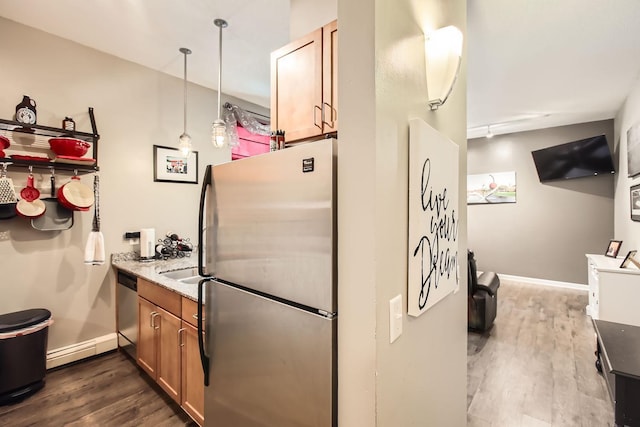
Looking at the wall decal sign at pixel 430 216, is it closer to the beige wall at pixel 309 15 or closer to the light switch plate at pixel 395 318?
the light switch plate at pixel 395 318

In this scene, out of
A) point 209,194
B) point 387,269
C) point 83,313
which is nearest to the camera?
point 387,269

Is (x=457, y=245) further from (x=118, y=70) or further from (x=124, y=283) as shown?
(x=118, y=70)

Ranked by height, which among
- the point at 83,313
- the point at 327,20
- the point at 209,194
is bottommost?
the point at 83,313

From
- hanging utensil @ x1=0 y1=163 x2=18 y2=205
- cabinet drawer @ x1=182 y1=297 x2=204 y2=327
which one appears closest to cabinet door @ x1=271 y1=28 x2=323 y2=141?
cabinet drawer @ x1=182 y1=297 x2=204 y2=327

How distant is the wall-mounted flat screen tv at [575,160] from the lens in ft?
14.7

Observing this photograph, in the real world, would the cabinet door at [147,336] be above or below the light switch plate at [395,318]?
below

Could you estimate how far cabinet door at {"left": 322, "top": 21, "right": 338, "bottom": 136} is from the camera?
1430 millimetres

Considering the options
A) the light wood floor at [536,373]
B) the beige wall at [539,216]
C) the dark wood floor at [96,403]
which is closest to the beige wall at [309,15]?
the dark wood floor at [96,403]

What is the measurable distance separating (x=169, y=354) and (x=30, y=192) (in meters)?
1.74

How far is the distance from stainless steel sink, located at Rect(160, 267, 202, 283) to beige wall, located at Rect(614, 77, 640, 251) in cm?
483

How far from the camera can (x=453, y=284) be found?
54.4 inches

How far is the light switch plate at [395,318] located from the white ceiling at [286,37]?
7.29ft

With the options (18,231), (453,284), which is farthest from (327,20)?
(18,231)

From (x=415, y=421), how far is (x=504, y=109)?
15.0ft
